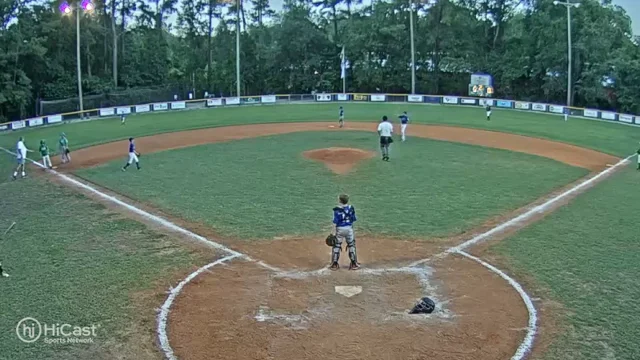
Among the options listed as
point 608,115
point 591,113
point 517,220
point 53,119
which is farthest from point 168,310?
point 591,113

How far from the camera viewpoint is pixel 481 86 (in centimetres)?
6594

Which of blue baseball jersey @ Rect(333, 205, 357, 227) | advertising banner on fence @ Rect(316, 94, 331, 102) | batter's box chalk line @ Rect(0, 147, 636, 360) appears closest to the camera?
batter's box chalk line @ Rect(0, 147, 636, 360)

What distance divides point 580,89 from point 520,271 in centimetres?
5496

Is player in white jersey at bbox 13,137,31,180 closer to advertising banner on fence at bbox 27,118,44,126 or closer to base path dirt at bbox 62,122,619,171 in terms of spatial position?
base path dirt at bbox 62,122,619,171

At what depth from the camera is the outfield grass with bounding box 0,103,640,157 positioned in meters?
41.0

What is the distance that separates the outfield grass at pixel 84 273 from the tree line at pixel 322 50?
4365 cm

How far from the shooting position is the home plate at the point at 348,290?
13.6 m

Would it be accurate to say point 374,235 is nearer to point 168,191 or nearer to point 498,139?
point 168,191

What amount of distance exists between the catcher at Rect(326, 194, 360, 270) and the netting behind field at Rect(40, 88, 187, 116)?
165 feet

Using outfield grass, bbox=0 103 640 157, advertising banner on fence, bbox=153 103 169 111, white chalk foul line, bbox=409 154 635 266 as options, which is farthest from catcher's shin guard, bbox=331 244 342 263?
advertising banner on fence, bbox=153 103 169 111

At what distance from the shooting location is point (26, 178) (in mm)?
27875

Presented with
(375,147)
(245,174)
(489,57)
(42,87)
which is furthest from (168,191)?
(489,57)

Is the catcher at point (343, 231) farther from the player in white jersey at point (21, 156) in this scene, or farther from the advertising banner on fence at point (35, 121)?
the advertising banner on fence at point (35, 121)

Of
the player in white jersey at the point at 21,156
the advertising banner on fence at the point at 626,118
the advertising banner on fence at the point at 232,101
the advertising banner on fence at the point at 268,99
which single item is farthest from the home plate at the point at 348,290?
the advertising banner on fence at the point at 268,99
